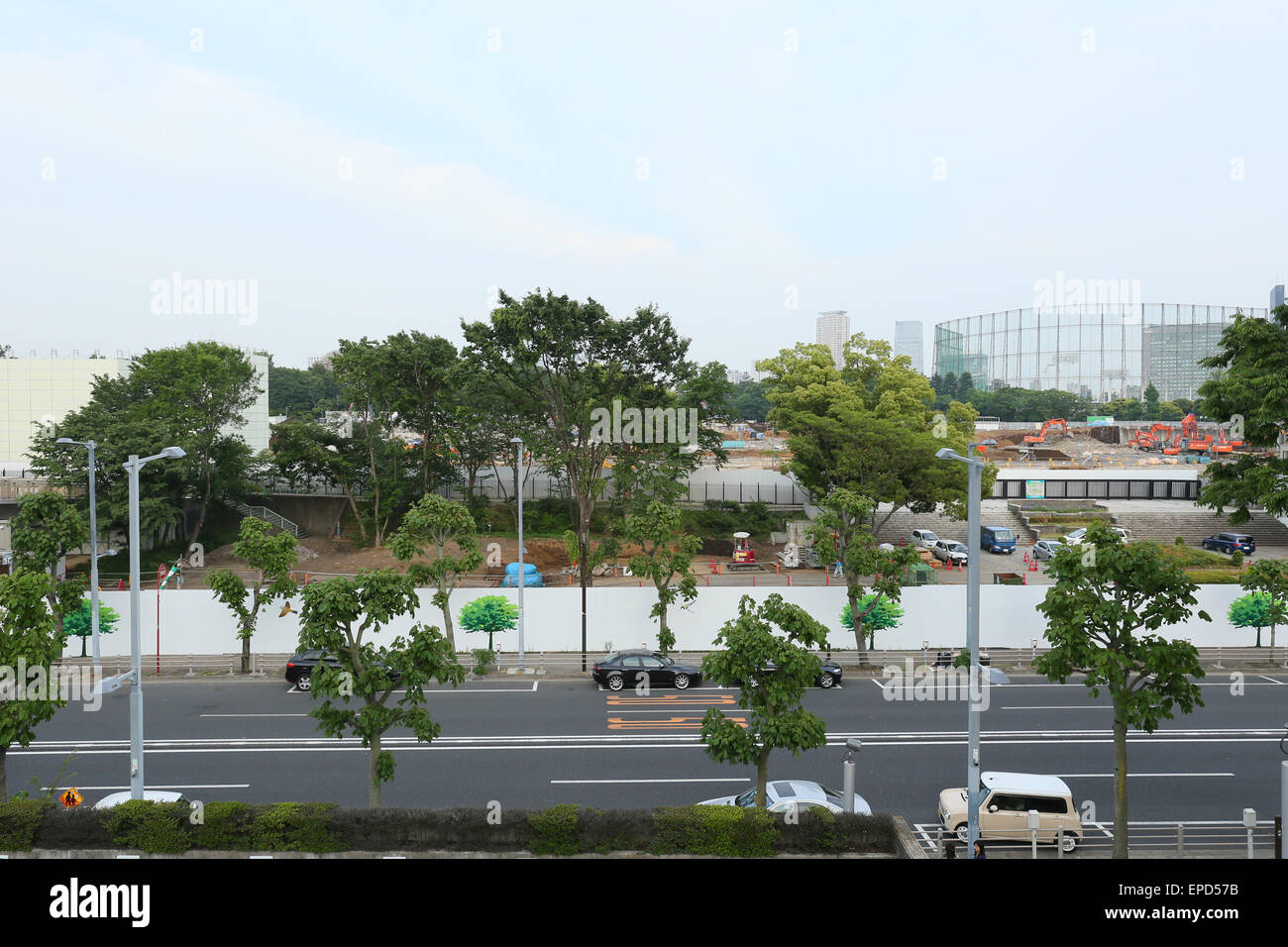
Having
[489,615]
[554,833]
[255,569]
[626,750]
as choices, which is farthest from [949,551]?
[554,833]

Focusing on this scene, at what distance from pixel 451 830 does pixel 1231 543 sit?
157 ft

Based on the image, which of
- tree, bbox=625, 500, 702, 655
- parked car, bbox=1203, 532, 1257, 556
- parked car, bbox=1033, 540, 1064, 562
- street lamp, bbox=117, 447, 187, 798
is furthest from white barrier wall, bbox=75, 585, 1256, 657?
parked car, bbox=1203, 532, 1257, 556

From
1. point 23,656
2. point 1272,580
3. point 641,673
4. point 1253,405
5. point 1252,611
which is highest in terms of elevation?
point 1253,405

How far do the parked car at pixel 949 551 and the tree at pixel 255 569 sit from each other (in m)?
30.9

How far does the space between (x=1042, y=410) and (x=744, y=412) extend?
4690 centimetres

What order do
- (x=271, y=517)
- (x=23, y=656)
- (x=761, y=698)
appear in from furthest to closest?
1. (x=271, y=517)
2. (x=761, y=698)
3. (x=23, y=656)

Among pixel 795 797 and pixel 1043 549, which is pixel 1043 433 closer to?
pixel 1043 549

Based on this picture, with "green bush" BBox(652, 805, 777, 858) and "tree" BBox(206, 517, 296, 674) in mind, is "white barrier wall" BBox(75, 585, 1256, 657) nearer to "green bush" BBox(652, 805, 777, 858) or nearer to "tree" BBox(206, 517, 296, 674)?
"tree" BBox(206, 517, 296, 674)

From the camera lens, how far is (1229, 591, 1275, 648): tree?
3041 centimetres

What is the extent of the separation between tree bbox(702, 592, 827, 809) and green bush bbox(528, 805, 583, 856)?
9.04ft

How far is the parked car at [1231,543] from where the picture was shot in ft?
151

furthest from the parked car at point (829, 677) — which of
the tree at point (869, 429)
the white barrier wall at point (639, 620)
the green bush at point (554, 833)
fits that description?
the green bush at point (554, 833)

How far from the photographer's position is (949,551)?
44.1m
